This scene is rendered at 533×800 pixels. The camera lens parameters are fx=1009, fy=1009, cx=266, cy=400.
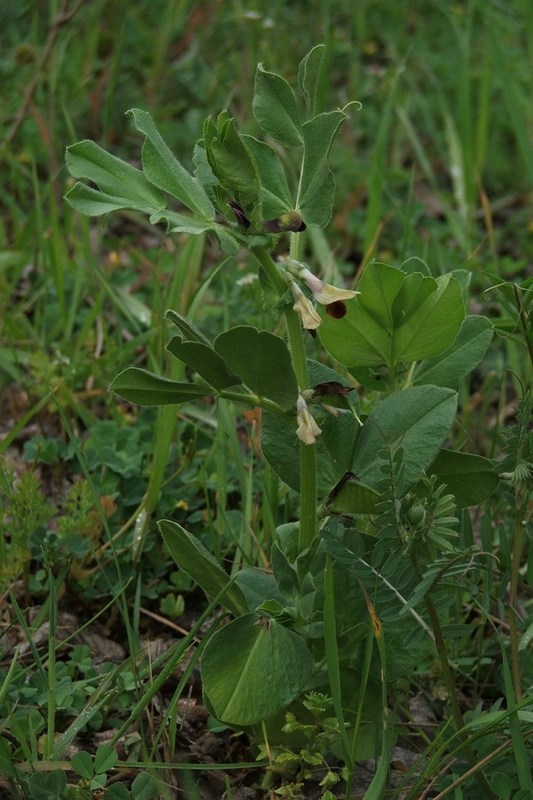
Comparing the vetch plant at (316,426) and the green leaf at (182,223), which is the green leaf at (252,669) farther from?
the green leaf at (182,223)

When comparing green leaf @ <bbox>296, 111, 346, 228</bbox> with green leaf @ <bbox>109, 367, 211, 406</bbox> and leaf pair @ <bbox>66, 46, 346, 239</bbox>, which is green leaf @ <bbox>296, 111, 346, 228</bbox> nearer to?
leaf pair @ <bbox>66, 46, 346, 239</bbox>

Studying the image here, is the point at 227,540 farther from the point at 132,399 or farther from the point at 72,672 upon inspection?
the point at 132,399

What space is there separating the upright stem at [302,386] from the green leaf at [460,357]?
10.4 inches

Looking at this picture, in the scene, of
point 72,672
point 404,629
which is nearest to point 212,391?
point 404,629

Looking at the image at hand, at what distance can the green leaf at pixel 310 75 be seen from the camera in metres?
1.34

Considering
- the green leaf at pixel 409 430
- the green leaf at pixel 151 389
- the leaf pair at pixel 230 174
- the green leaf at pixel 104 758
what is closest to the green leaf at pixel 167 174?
the leaf pair at pixel 230 174

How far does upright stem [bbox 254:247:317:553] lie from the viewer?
1.31m

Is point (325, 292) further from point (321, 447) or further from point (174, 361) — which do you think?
point (174, 361)

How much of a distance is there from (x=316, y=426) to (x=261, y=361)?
11 centimetres

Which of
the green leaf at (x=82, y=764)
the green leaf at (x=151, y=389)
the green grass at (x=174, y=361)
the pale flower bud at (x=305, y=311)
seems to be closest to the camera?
the pale flower bud at (x=305, y=311)

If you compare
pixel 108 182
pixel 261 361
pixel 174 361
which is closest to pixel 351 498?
pixel 261 361

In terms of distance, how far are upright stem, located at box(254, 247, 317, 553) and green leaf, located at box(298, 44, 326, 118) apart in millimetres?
226

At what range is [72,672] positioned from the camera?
1735mm

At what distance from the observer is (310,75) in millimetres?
1360
